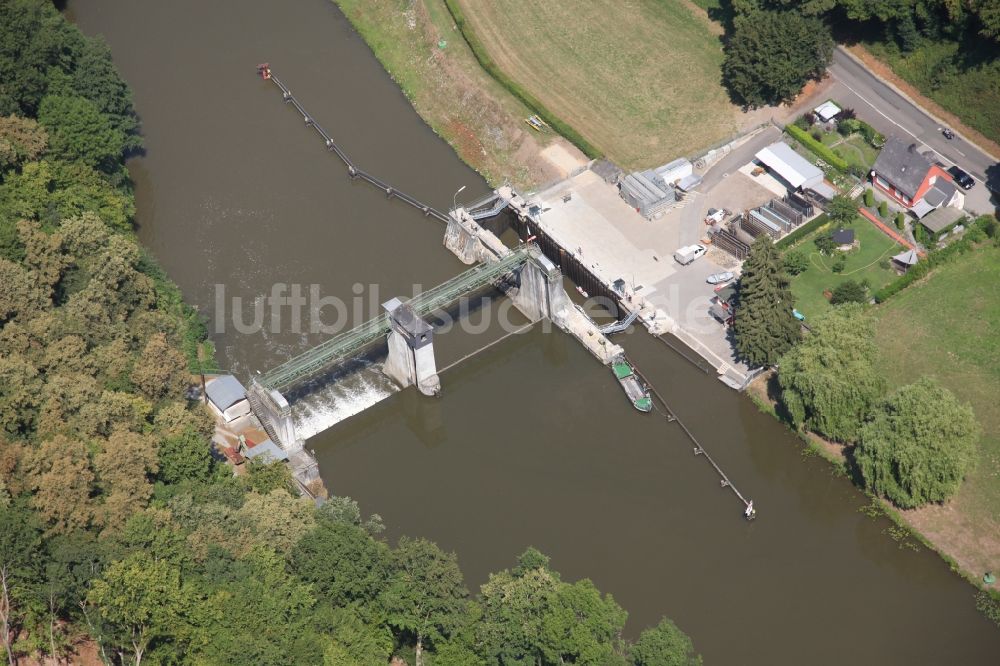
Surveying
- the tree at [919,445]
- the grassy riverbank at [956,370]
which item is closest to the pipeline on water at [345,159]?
the grassy riverbank at [956,370]

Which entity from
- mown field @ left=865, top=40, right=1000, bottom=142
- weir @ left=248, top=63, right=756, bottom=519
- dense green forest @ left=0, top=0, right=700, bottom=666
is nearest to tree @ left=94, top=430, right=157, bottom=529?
dense green forest @ left=0, top=0, right=700, bottom=666

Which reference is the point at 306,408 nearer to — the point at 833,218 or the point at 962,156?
the point at 833,218

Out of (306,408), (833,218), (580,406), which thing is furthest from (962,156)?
(306,408)

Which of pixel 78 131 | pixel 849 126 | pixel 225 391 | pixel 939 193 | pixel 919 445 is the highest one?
pixel 78 131

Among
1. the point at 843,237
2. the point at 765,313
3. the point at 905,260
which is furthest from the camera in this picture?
the point at 843,237

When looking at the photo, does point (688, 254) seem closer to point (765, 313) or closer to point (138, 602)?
point (765, 313)

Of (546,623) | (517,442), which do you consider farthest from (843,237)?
(546,623)
